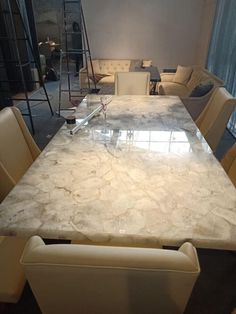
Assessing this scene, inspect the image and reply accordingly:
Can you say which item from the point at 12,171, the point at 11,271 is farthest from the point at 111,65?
the point at 11,271

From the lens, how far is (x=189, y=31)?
534 cm

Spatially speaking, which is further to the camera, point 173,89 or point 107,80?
point 107,80

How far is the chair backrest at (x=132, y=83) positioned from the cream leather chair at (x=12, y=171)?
151cm

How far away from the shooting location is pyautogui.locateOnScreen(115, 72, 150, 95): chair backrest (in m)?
2.70

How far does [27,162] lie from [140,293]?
122cm

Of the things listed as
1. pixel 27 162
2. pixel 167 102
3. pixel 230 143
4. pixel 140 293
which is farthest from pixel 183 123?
pixel 230 143

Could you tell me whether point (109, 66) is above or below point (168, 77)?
above

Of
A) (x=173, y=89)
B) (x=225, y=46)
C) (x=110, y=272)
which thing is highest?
(x=225, y=46)

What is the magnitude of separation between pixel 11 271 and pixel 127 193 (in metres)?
0.59

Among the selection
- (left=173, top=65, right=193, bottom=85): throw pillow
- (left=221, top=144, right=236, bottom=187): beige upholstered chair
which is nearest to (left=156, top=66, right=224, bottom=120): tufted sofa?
(left=173, top=65, right=193, bottom=85): throw pillow

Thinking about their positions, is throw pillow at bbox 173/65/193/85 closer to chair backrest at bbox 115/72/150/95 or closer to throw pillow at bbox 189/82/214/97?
throw pillow at bbox 189/82/214/97

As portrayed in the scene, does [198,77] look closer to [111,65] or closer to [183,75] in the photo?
[183,75]

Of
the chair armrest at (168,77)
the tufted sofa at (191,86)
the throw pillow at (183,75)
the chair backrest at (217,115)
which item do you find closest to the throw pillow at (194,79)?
the tufted sofa at (191,86)

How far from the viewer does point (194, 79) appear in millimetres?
4191
